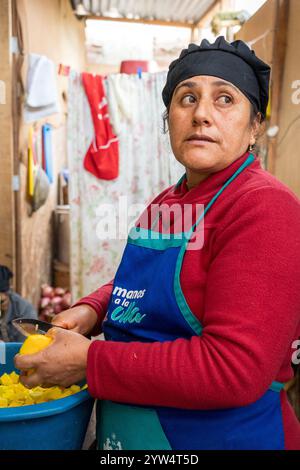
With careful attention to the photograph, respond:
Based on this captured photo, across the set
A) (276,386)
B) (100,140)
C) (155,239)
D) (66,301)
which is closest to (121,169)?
(100,140)

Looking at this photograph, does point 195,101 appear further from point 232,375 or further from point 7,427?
point 7,427

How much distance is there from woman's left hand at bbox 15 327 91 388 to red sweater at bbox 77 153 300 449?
39 mm

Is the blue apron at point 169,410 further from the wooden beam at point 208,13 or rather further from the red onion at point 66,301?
the wooden beam at point 208,13

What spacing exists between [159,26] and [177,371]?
6465mm

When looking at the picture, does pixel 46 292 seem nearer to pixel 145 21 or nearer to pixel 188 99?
pixel 188 99

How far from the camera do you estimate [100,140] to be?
3.81m

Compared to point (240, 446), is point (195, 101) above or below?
above

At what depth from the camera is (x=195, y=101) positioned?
105 cm

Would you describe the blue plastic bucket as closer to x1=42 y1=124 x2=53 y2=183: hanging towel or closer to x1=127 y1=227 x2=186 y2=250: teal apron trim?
x1=127 y1=227 x2=186 y2=250: teal apron trim

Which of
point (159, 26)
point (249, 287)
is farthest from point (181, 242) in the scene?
point (159, 26)

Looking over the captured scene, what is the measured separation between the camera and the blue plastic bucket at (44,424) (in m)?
0.89

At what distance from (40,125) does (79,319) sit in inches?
132

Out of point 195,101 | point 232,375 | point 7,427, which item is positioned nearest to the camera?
point 232,375

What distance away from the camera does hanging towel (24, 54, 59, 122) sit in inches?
129
